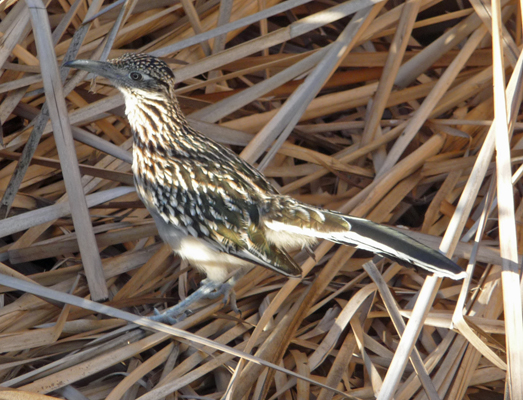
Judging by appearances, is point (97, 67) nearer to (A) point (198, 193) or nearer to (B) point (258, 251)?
(A) point (198, 193)

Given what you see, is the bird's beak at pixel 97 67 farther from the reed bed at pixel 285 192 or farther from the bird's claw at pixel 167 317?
the bird's claw at pixel 167 317

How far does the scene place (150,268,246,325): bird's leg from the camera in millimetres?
2471

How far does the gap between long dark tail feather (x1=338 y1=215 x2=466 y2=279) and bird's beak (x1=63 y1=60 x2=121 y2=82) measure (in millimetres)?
1099

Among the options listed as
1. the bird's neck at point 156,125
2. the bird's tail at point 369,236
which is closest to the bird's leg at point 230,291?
the bird's tail at point 369,236

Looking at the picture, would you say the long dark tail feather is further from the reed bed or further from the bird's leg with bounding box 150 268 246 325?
the bird's leg with bounding box 150 268 246 325

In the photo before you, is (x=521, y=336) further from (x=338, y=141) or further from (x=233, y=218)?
(x=338, y=141)

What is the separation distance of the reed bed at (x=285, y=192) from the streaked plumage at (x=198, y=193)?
13 centimetres

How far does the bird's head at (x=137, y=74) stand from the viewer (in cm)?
239

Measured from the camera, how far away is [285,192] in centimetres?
298

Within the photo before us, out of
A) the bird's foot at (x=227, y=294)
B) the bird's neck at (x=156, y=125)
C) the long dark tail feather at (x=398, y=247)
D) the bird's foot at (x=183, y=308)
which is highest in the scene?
the bird's neck at (x=156, y=125)

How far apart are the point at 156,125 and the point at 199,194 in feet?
1.25

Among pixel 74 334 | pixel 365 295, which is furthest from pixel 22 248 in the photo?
pixel 365 295

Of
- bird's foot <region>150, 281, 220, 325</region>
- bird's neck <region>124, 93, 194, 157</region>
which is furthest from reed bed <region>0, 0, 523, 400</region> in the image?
bird's neck <region>124, 93, 194, 157</region>

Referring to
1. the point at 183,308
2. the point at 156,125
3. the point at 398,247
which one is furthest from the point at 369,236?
the point at 156,125
